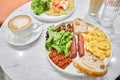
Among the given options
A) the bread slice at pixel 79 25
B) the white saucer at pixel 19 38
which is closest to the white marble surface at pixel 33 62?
the white saucer at pixel 19 38

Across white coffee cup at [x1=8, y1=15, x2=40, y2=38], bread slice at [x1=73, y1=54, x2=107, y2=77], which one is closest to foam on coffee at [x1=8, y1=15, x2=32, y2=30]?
white coffee cup at [x1=8, y1=15, x2=40, y2=38]

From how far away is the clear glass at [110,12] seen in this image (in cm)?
117

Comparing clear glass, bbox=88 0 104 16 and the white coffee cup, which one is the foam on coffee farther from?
clear glass, bbox=88 0 104 16

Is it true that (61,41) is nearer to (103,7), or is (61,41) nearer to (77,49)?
(77,49)

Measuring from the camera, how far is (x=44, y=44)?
1071mm

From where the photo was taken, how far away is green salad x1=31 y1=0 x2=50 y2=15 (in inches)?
47.8

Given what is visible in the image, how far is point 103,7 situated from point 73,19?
0.75 feet

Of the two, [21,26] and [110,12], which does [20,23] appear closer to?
[21,26]

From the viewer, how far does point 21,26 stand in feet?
3.43

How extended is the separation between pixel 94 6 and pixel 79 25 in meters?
0.19

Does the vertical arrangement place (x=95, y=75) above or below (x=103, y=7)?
below

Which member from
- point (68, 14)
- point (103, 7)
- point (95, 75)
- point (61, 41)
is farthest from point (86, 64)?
point (103, 7)

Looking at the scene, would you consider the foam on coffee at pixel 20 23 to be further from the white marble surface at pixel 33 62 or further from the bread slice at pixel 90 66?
the bread slice at pixel 90 66

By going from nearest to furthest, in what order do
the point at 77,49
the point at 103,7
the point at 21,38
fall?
the point at 77,49 → the point at 21,38 → the point at 103,7
